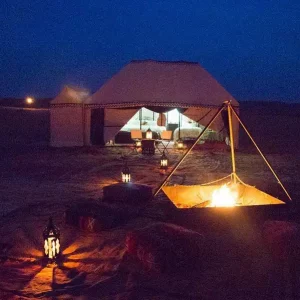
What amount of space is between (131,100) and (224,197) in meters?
9.56

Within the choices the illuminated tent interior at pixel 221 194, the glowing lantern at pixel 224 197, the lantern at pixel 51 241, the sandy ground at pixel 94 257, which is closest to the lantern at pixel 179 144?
the sandy ground at pixel 94 257

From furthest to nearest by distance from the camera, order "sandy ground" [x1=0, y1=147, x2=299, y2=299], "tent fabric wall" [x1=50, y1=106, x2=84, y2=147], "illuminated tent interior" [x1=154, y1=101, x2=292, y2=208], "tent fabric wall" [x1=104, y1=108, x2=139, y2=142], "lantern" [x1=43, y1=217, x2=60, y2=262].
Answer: "tent fabric wall" [x1=104, y1=108, x2=139, y2=142], "tent fabric wall" [x1=50, y1=106, x2=84, y2=147], "illuminated tent interior" [x1=154, y1=101, x2=292, y2=208], "lantern" [x1=43, y1=217, x2=60, y2=262], "sandy ground" [x1=0, y1=147, x2=299, y2=299]

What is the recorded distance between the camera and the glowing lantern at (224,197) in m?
6.58

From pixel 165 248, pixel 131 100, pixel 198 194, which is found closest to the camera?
pixel 165 248

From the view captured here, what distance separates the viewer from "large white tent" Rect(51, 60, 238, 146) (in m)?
16.0

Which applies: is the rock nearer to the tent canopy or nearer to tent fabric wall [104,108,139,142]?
the tent canopy

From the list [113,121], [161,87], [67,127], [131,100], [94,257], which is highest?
[161,87]

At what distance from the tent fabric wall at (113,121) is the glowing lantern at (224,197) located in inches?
384

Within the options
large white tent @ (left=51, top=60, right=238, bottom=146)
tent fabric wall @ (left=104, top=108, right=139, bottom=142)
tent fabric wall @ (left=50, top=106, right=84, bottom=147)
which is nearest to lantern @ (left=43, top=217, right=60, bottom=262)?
large white tent @ (left=51, top=60, right=238, bottom=146)

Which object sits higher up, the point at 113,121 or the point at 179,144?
the point at 113,121

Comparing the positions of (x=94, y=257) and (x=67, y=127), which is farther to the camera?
(x=67, y=127)

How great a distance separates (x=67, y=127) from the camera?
1620cm

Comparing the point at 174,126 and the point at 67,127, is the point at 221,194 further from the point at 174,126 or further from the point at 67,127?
the point at 174,126

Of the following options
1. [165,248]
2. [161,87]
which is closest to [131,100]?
[161,87]
